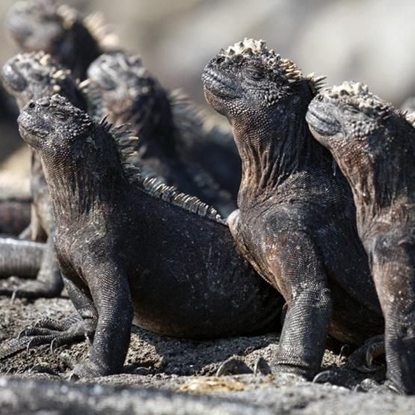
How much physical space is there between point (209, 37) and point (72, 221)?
19.0 metres

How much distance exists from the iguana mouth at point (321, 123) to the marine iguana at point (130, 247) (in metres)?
1.47

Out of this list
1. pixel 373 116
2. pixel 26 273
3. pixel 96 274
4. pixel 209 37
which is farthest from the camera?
pixel 209 37

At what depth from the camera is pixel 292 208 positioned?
9.52 m

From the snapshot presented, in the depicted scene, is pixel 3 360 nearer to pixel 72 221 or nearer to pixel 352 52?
pixel 72 221

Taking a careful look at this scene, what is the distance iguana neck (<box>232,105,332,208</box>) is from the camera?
9727 mm

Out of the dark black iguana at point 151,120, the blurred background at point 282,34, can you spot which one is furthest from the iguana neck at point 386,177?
the blurred background at point 282,34

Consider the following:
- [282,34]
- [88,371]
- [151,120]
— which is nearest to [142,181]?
[88,371]

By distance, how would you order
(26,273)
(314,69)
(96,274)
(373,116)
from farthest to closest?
(314,69)
(26,273)
(96,274)
(373,116)

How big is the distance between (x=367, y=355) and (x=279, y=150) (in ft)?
4.66

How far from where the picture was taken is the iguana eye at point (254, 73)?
977 cm

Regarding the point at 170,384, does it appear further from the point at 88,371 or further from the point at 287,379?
the point at 88,371

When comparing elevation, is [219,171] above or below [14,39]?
below

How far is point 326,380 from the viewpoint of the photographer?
877 centimetres

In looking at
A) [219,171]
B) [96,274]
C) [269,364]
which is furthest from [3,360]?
[219,171]
